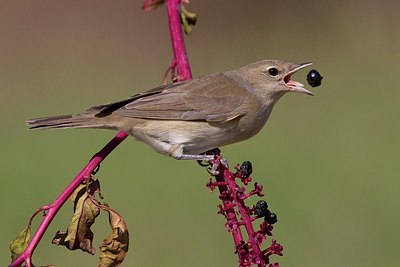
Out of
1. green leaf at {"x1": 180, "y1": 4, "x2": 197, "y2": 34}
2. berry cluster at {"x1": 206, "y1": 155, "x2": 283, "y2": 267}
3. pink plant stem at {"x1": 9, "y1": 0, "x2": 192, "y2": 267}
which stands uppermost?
green leaf at {"x1": 180, "y1": 4, "x2": 197, "y2": 34}

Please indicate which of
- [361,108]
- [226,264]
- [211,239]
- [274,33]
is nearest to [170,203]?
[211,239]

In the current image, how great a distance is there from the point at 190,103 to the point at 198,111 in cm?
6

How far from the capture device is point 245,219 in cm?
304

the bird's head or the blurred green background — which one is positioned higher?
the blurred green background

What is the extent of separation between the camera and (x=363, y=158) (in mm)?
9578

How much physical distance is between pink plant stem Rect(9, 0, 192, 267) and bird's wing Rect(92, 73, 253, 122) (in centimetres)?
70

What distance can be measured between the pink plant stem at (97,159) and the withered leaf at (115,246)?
21 centimetres

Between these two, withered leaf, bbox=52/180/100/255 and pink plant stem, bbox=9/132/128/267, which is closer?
pink plant stem, bbox=9/132/128/267

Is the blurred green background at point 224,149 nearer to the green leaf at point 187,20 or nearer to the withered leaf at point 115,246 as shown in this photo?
the green leaf at point 187,20

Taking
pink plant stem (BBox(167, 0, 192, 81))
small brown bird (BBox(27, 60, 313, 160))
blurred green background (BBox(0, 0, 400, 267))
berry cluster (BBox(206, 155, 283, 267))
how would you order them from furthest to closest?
blurred green background (BBox(0, 0, 400, 267)) → small brown bird (BBox(27, 60, 313, 160)) → pink plant stem (BBox(167, 0, 192, 81)) → berry cluster (BBox(206, 155, 283, 267))

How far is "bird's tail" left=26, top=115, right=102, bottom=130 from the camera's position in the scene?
13.1 ft

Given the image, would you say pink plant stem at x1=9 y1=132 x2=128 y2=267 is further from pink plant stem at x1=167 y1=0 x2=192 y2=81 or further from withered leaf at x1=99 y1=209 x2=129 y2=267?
pink plant stem at x1=167 y1=0 x2=192 y2=81

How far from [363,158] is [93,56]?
556 cm

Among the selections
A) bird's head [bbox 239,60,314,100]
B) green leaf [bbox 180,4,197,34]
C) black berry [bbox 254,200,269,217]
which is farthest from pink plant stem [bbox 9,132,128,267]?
bird's head [bbox 239,60,314,100]
